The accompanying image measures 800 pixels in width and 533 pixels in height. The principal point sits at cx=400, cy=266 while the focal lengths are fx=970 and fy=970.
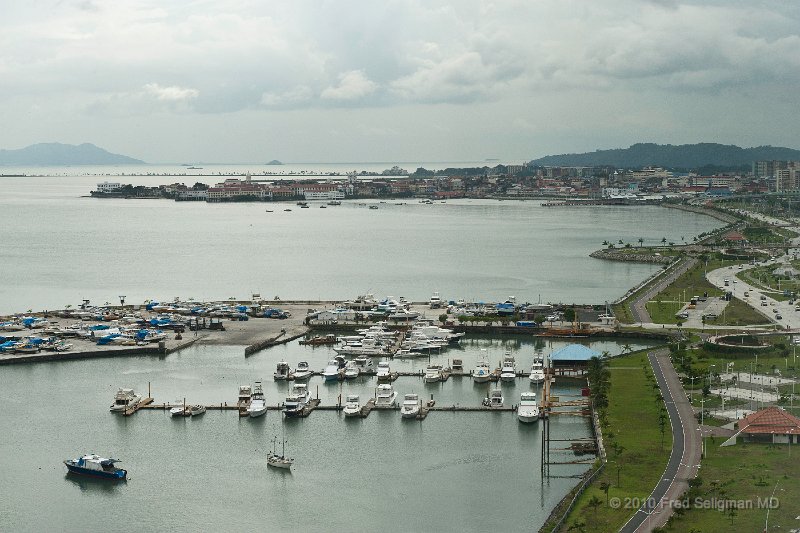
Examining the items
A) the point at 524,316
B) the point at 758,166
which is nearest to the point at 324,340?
the point at 524,316

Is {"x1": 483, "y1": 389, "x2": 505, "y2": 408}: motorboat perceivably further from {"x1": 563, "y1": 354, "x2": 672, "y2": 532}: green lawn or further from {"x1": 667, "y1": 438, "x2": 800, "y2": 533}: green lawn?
{"x1": 667, "y1": 438, "x2": 800, "y2": 533}: green lawn

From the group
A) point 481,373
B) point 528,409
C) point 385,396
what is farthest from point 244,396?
point 528,409

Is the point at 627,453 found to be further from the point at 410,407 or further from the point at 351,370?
the point at 351,370

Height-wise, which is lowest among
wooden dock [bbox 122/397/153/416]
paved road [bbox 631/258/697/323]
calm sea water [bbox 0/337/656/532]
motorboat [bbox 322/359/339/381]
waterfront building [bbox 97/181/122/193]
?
calm sea water [bbox 0/337/656/532]

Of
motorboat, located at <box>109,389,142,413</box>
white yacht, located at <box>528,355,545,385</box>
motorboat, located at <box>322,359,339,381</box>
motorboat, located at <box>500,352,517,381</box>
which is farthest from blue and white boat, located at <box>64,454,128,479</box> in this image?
white yacht, located at <box>528,355,545,385</box>

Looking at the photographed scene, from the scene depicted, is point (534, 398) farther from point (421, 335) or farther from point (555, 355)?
point (421, 335)
